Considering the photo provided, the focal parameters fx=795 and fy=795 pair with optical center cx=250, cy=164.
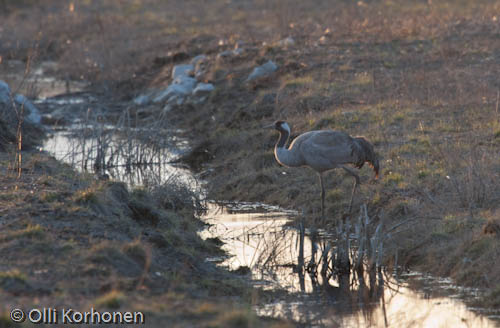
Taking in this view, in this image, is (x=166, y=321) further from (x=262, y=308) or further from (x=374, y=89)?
(x=374, y=89)

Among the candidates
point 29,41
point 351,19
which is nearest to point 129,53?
point 29,41

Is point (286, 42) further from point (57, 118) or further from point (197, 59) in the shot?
point (57, 118)

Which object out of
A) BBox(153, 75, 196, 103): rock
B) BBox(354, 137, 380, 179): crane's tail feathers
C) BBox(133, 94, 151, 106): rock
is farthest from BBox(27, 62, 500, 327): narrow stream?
BBox(133, 94, 151, 106): rock

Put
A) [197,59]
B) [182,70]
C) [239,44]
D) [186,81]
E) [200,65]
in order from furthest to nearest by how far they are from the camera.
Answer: [239,44] < [197,59] < [182,70] < [200,65] < [186,81]

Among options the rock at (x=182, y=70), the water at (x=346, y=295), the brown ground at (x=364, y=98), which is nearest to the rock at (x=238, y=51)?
the brown ground at (x=364, y=98)

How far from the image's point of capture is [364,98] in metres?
15.7

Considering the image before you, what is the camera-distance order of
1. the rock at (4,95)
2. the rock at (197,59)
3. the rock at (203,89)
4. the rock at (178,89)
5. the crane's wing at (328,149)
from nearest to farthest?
the crane's wing at (328,149), the rock at (4,95), the rock at (203,89), the rock at (178,89), the rock at (197,59)

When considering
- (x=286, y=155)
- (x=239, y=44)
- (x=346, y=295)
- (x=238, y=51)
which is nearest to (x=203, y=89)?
(x=238, y=51)

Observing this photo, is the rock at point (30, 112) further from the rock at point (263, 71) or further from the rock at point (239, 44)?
the rock at point (239, 44)

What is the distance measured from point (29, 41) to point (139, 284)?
23277 mm

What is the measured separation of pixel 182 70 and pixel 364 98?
22.5 ft

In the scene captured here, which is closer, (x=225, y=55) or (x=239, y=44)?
(x=225, y=55)

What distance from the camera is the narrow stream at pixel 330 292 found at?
7.59 m

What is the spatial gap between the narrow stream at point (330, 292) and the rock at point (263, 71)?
7.87 metres
